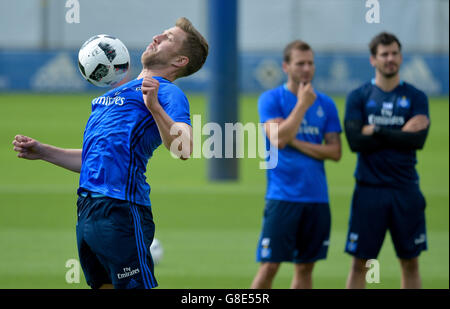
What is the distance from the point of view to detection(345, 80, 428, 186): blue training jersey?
618 centimetres

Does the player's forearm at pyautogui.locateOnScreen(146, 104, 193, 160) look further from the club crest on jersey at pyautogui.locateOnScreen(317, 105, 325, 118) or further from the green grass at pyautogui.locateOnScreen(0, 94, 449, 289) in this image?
the green grass at pyautogui.locateOnScreen(0, 94, 449, 289)

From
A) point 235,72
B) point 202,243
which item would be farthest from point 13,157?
point 202,243

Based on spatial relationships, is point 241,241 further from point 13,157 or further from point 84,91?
point 84,91

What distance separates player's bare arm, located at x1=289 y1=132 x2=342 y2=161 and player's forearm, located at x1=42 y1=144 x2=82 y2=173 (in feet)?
7.30

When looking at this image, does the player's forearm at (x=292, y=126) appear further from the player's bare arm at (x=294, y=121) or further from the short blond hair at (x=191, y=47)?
the short blond hair at (x=191, y=47)

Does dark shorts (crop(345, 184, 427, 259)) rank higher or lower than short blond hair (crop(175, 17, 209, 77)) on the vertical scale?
lower

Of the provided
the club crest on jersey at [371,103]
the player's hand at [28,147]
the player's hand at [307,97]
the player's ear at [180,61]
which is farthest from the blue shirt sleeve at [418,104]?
the player's hand at [28,147]

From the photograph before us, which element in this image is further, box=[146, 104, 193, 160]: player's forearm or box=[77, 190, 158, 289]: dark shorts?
box=[77, 190, 158, 289]: dark shorts

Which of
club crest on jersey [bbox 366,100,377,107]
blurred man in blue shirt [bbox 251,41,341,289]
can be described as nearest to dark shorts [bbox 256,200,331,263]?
blurred man in blue shirt [bbox 251,41,341,289]

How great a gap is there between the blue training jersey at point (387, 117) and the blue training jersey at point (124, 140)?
262 cm

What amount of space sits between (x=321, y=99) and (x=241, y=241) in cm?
329

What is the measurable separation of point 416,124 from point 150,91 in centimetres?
305

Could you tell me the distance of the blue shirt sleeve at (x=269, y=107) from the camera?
6.23 m

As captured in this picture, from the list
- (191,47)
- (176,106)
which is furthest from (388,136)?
(176,106)
